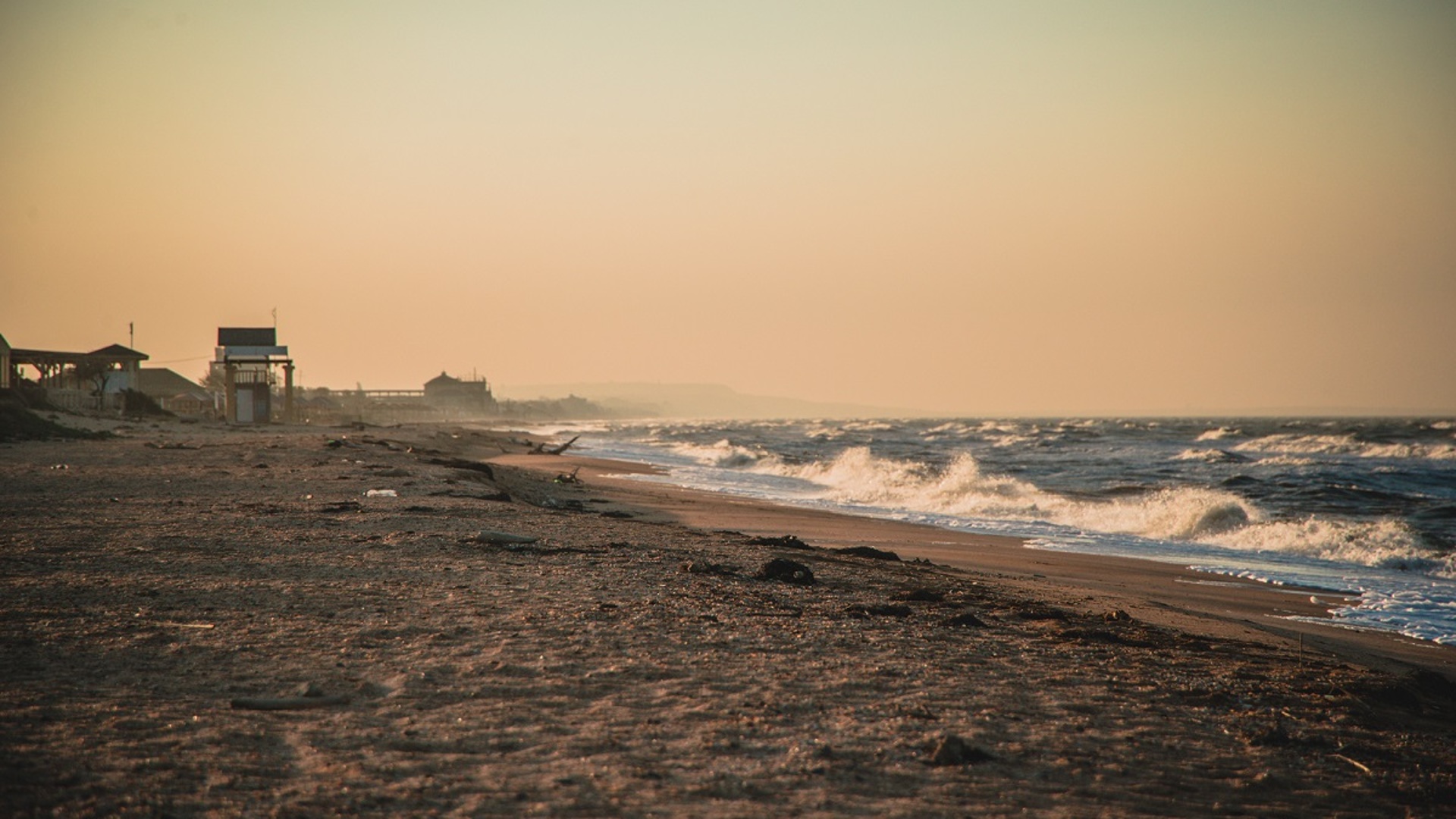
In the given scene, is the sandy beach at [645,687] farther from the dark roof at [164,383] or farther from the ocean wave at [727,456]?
the dark roof at [164,383]

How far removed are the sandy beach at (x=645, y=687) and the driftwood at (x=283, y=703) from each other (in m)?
0.01

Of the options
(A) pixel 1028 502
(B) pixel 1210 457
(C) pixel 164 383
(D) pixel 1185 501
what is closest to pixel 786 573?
(D) pixel 1185 501

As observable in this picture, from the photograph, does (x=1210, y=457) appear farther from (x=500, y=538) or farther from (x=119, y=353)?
(x=119, y=353)

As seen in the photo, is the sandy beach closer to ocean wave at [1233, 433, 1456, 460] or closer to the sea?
the sea

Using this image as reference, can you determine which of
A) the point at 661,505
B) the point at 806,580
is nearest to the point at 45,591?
the point at 806,580

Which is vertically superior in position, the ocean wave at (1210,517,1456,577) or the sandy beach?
the sandy beach

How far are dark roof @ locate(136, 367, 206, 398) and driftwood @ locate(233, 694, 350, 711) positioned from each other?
257 feet

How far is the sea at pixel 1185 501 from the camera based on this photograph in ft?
40.2

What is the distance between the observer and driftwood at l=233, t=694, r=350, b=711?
14.6ft

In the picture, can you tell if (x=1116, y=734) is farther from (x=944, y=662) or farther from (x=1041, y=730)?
(x=944, y=662)

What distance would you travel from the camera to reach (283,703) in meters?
4.46

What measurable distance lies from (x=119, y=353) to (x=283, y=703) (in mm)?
55536

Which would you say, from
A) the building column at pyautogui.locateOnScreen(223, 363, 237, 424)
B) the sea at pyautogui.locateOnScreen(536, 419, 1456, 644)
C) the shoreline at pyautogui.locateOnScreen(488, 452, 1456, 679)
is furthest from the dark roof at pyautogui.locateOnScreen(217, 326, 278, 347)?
the shoreline at pyautogui.locateOnScreen(488, 452, 1456, 679)

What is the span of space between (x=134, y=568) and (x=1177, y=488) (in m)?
20.9
